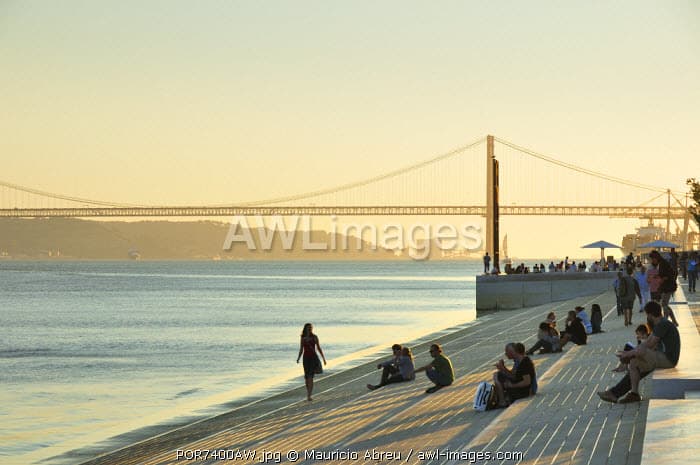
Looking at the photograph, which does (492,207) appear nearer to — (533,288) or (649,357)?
(533,288)

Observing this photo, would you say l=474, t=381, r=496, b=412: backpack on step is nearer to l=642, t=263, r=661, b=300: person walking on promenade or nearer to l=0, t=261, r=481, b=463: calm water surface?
l=0, t=261, r=481, b=463: calm water surface

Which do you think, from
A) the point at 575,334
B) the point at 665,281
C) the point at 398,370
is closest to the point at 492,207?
the point at 575,334

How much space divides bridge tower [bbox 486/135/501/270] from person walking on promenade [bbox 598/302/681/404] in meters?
34.9

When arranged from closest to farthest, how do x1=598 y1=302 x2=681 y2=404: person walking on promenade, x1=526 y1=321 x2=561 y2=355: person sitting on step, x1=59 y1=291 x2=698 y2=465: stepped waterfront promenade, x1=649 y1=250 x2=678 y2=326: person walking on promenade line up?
1. x1=59 y1=291 x2=698 y2=465: stepped waterfront promenade
2. x1=598 y1=302 x2=681 y2=404: person walking on promenade
3. x1=649 y1=250 x2=678 y2=326: person walking on promenade
4. x1=526 y1=321 x2=561 y2=355: person sitting on step

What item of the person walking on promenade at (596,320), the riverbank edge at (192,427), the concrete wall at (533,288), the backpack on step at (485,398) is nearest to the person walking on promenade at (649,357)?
the backpack on step at (485,398)

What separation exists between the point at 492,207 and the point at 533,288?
702 inches

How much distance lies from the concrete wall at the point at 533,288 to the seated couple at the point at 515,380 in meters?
33.2

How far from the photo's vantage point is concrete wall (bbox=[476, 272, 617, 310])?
4634 cm

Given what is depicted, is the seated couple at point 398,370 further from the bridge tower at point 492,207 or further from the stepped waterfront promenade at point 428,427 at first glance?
the bridge tower at point 492,207

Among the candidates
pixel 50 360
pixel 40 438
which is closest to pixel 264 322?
pixel 50 360

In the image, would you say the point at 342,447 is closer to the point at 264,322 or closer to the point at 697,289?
the point at 697,289

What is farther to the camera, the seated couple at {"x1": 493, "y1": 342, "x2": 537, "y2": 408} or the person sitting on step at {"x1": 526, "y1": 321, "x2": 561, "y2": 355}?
the person sitting on step at {"x1": 526, "y1": 321, "x2": 561, "y2": 355}

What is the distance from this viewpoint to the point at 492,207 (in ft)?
210

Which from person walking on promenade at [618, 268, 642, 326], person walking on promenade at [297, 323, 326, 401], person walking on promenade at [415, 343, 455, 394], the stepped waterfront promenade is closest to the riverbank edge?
the stepped waterfront promenade
